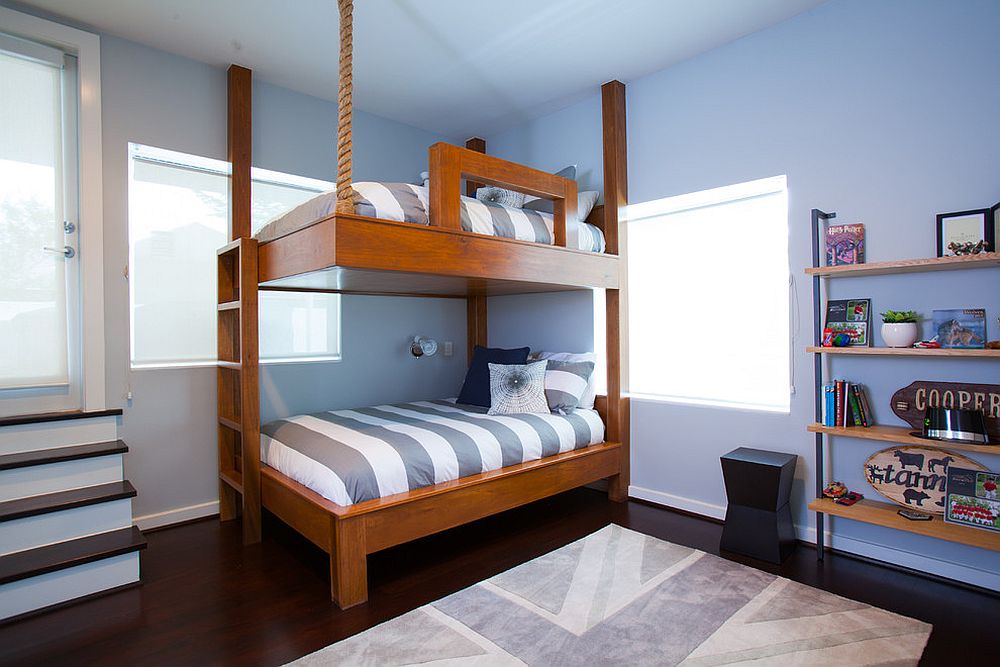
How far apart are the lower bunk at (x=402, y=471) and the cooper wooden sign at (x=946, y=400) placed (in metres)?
1.47

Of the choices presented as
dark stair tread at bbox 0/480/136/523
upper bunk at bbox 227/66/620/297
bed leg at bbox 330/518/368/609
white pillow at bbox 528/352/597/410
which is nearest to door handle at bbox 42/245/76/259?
upper bunk at bbox 227/66/620/297

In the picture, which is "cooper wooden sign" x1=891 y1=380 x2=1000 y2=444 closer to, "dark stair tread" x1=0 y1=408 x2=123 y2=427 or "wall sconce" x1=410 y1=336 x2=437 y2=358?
"wall sconce" x1=410 y1=336 x2=437 y2=358

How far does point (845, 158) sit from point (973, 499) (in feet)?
5.10

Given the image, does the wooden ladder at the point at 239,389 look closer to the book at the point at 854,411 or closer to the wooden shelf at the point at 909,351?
the wooden shelf at the point at 909,351

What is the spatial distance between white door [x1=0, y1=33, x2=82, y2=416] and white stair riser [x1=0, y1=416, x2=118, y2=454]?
262 mm

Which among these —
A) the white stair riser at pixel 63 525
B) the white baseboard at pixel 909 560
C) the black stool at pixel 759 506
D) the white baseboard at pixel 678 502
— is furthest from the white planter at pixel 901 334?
the white stair riser at pixel 63 525

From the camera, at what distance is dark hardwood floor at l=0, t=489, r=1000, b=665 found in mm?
1792

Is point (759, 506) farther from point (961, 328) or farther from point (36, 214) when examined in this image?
point (36, 214)

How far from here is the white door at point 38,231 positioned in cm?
258

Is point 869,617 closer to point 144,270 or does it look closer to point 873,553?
point 873,553

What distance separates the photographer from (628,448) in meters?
3.37

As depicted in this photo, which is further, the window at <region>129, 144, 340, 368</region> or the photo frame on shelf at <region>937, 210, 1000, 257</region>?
the window at <region>129, 144, 340, 368</region>

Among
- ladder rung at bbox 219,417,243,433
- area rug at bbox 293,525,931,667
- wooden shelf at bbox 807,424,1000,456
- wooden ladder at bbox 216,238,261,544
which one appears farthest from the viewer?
ladder rung at bbox 219,417,243,433

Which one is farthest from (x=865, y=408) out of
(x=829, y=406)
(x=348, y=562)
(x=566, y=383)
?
(x=348, y=562)
